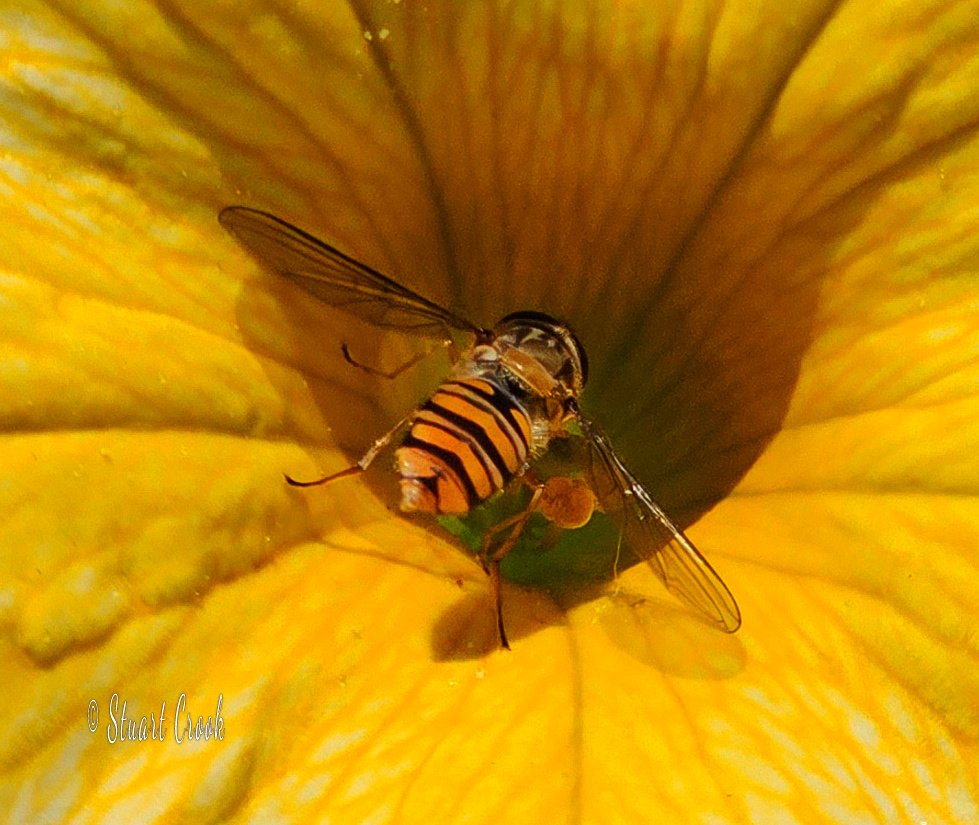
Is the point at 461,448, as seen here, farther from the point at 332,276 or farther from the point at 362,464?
the point at 332,276

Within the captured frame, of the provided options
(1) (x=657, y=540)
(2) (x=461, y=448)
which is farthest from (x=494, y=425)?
(1) (x=657, y=540)

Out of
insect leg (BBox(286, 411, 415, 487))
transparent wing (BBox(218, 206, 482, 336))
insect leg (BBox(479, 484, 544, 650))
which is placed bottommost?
insect leg (BBox(479, 484, 544, 650))

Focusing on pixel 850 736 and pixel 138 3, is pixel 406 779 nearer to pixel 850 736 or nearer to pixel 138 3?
pixel 850 736

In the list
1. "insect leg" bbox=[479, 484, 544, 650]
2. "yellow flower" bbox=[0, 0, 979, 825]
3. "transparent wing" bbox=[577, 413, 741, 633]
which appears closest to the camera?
"yellow flower" bbox=[0, 0, 979, 825]

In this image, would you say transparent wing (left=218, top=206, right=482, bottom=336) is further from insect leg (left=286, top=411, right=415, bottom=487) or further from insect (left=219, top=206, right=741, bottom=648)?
insect leg (left=286, top=411, right=415, bottom=487)

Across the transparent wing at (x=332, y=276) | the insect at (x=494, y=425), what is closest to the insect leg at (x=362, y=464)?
the insect at (x=494, y=425)

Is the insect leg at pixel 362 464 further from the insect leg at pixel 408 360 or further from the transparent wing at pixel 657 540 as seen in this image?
the transparent wing at pixel 657 540

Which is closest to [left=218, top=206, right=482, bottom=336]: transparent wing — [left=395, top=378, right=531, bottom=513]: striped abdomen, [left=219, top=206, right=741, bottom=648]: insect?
[left=219, top=206, right=741, bottom=648]: insect
